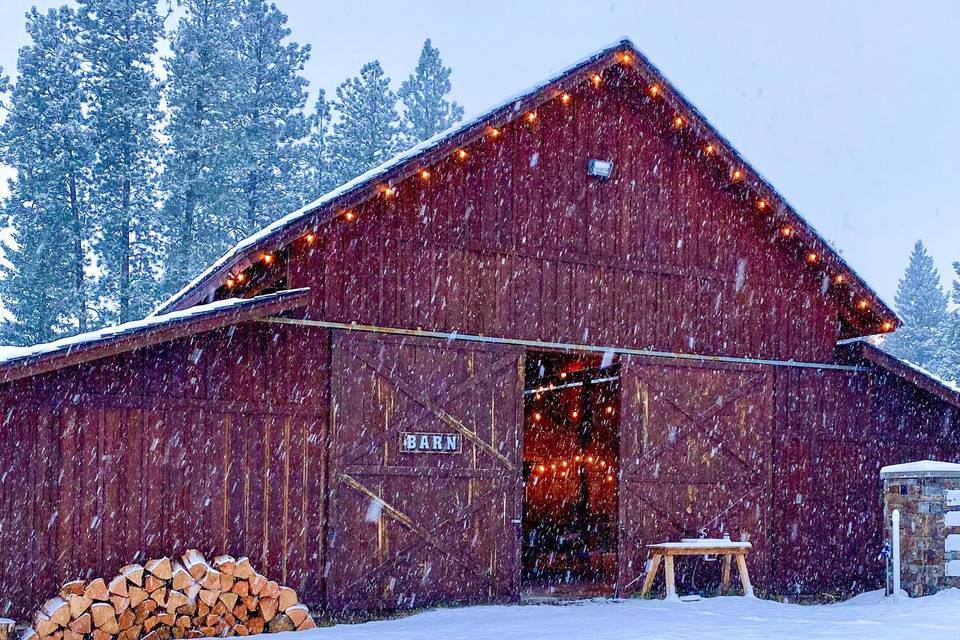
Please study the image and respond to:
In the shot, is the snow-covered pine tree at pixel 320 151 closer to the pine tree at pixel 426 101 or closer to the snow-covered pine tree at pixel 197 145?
the pine tree at pixel 426 101

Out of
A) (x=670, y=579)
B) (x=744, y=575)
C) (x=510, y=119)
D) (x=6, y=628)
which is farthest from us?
(x=744, y=575)

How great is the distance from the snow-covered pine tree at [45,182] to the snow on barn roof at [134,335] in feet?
68.1

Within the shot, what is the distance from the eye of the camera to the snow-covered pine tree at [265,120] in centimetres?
3238

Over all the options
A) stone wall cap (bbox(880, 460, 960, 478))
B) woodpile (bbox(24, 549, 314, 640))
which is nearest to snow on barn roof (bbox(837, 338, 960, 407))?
stone wall cap (bbox(880, 460, 960, 478))

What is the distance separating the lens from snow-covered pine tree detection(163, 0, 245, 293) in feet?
101

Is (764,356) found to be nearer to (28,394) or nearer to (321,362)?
(321,362)

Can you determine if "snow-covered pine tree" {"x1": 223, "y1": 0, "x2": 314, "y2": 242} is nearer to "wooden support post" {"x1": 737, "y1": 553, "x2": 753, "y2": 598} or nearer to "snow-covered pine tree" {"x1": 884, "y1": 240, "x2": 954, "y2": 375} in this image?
"wooden support post" {"x1": 737, "y1": 553, "x2": 753, "y2": 598}

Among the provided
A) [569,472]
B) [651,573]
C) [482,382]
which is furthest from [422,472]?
[569,472]

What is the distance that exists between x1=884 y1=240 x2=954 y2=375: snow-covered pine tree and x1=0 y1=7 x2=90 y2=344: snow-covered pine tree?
40.5 metres

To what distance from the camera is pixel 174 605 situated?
Result: 10523 millimetres

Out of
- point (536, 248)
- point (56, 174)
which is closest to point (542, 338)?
point (536, 248)

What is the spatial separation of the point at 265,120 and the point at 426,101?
8.30 m

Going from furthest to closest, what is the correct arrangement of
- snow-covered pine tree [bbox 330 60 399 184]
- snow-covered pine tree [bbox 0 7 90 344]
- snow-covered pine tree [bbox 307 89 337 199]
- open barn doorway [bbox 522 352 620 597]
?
snow-covered pine tree [bbox 330 60 399 184] < snow-covered pine tree [bbox 307 89 337 199] < snow-covered pine tree [bbox 0 7 90 344] < open barn doorway [bbox 522 352 620 597]

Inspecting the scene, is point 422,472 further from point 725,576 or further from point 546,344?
point 725,576
